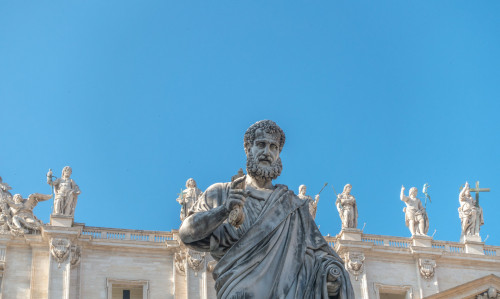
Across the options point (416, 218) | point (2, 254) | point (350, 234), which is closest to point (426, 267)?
point (416, 218)

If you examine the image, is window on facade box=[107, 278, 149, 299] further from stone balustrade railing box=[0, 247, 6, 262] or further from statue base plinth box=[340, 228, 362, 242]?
statue base plinth box=[340, 228, 362, 242]

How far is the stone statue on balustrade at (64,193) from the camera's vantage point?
150 ft

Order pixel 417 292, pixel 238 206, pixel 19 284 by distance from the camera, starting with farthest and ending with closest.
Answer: pixel 417 292, pixel 19 284, pixel 238 206

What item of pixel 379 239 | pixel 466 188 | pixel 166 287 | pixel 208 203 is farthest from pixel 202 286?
pixel 208 203

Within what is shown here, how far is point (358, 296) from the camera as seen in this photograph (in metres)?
47.1

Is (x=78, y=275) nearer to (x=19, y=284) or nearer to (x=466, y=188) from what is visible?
(x=19, y=284)

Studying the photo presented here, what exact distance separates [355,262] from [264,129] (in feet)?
122

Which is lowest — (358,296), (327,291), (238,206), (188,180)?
(327,291)

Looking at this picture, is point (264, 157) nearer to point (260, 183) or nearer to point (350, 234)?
point (260, 183)

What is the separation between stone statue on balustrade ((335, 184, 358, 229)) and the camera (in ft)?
157

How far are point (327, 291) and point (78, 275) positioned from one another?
36.1 m

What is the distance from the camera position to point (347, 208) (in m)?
48.2

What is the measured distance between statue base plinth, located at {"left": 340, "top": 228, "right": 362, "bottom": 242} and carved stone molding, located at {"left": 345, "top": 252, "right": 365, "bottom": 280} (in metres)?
0.57

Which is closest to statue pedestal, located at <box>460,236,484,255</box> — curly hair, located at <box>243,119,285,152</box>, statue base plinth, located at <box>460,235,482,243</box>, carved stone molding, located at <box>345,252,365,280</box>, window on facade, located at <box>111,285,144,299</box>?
statue base plinth, located at <box>460,235,482,243</box>
